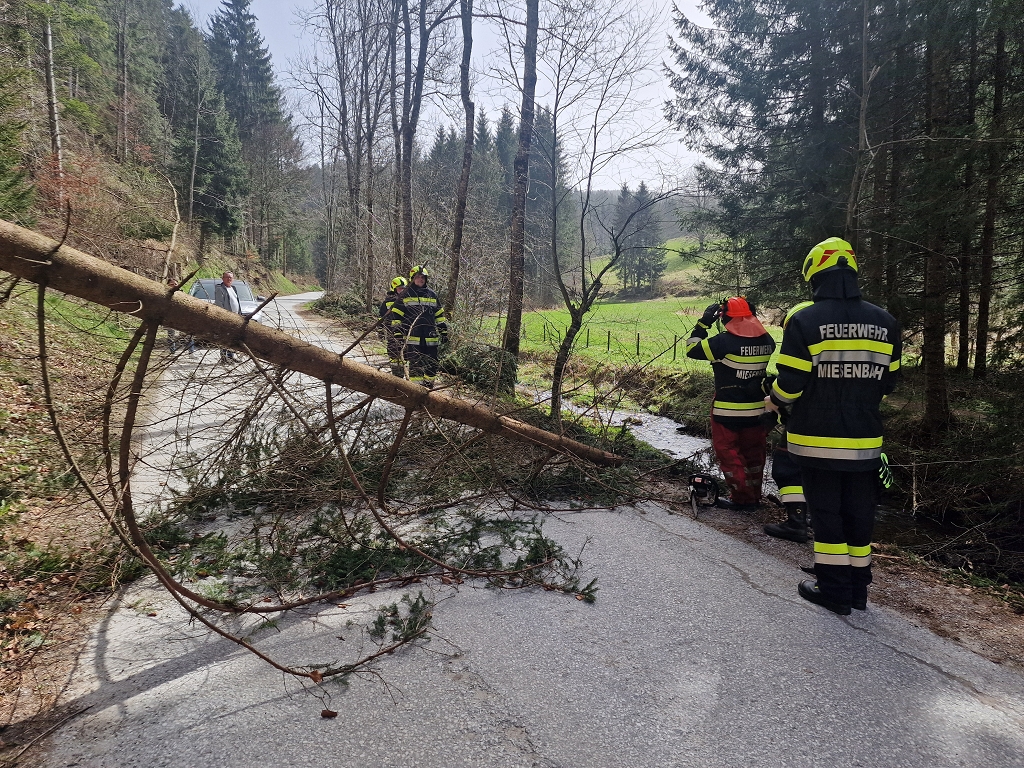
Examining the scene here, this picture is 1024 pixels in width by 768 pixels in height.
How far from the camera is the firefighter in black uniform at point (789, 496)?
14.4 feet

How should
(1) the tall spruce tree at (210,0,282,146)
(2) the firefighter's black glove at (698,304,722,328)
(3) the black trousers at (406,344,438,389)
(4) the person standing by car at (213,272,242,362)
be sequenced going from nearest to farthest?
(2) the firefighter's black glove at (698,304,722,328) < (4) the person standing by car at (213,272,242,362) < (3) the black trousers at (406,344,438,389) < (1) the tall spruce tree at (210,0,282,146)

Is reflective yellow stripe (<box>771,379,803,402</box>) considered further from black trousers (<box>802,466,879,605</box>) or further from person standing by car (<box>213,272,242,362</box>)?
person standing by car (<box>213,272,242,362</box>)

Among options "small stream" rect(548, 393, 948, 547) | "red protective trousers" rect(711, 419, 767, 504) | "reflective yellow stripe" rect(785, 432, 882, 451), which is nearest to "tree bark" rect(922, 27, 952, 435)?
"small stream" rect(548, 393, 948, 547)

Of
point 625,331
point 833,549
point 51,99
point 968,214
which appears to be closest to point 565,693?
point 833,549

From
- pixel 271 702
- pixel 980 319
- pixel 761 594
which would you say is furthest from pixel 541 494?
pixel 980 319

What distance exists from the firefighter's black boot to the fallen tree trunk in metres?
3.12

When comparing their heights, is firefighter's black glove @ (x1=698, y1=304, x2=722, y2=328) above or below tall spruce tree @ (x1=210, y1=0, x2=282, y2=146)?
below

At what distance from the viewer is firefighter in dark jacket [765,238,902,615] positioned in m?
3.43

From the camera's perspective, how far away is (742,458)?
17.2 ft

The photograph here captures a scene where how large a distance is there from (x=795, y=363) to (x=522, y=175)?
657 cm

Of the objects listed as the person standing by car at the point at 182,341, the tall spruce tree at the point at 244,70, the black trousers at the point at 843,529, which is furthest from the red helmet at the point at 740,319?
the tall spruce tree at the point at 244,70

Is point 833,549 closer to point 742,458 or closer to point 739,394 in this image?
point 742,458

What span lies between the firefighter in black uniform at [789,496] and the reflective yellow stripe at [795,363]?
0.71 meters

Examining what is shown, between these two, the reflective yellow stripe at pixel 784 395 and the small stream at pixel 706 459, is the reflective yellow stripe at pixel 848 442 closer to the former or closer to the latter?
the reflective yellow stripe at pixel 784 395
